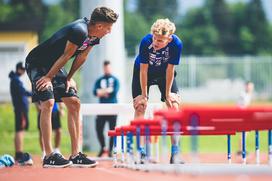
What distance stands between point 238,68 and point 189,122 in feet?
144

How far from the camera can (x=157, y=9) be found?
86312 millimetres

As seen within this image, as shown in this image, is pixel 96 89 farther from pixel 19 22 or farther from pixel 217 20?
pixel 217 20

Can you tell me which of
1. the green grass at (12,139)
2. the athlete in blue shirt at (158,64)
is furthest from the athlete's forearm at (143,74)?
→ the green grass at (12,139)

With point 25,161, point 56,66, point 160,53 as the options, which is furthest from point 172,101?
point 25,161

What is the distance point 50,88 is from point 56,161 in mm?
941

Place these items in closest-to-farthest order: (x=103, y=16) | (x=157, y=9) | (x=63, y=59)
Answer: (x=103, y=16) → (x=63, y=59) → (x=157, y=9)

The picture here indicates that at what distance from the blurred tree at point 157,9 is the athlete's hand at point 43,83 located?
61969 millimetres

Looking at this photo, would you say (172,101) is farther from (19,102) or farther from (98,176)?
(19,102)

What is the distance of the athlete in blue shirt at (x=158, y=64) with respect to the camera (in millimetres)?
11547

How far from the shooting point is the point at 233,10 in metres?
86.2

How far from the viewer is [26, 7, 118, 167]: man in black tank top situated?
1101 centimetres

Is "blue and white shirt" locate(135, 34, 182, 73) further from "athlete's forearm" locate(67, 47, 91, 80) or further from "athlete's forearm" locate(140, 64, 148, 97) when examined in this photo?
"athlete's forearm" locate(67, 47, 91, 80)

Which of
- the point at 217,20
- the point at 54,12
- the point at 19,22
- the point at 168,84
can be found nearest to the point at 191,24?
the point at 217,20

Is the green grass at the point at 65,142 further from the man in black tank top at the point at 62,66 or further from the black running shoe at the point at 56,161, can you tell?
the black running shoe at the point at 56,161
